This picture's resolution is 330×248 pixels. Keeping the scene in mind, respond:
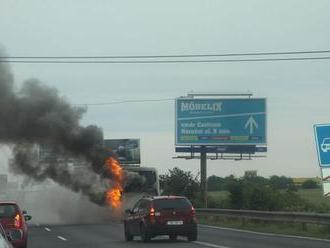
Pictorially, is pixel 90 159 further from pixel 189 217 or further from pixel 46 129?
pixel 189 217

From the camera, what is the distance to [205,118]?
48125 mm

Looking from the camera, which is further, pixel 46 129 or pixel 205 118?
pixel 205 118

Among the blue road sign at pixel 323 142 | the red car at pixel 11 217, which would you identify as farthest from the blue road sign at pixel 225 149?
the blue road sign at pixel 323 142

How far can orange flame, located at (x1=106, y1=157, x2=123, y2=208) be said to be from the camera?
40281 mm

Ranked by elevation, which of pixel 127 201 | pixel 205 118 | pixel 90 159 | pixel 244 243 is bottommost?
pixel 244 243

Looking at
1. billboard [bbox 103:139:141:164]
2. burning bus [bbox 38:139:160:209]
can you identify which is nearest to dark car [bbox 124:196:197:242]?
burning bus [bbox 38:139:160:209]

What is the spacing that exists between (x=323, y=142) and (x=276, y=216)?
11.8 m

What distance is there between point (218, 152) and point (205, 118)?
10.3ft

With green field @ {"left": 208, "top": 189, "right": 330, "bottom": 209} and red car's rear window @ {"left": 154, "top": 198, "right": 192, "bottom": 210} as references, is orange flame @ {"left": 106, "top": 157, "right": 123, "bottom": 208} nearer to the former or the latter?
green field @ {"left": 208, "top": 189, "right": 330, "bottom": 209}

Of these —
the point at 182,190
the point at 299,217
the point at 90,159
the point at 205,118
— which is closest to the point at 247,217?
the point at 299,217

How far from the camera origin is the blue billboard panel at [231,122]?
4766 cm

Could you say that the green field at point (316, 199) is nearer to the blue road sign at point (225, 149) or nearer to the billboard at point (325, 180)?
the blue road sign at point (225, 149)

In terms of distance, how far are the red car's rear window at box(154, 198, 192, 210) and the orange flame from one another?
1707 cm

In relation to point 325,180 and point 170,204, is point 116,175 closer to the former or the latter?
point 170,204
